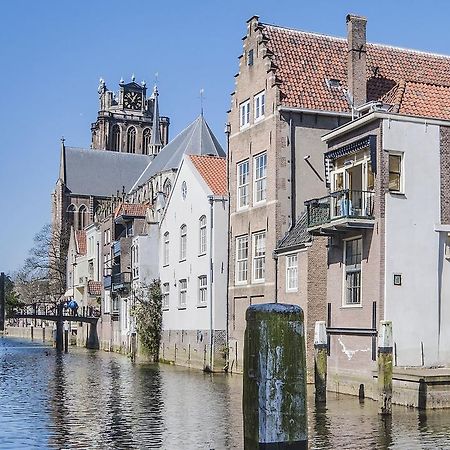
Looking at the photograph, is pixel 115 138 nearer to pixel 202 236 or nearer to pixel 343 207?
pixel 202 236

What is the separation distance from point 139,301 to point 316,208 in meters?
25.0

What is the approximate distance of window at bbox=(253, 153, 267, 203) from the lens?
36.5 metres

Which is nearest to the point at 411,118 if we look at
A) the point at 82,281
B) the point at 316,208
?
the point at 316,208

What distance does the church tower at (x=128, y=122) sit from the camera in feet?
483

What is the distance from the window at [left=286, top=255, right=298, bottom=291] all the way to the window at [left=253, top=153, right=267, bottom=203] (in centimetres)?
436

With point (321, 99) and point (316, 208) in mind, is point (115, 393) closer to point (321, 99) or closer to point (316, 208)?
point (316, 208)

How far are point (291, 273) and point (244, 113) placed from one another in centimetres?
945

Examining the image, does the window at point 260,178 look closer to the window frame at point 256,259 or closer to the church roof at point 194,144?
the window frame at point 256,259

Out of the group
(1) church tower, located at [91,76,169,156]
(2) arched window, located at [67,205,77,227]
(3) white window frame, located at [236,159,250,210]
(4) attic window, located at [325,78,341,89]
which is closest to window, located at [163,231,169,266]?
(3) white window frame, located at [236,159,250,210]

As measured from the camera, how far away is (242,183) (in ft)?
127

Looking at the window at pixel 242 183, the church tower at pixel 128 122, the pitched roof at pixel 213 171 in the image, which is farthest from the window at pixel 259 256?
the church tower at pixel 128 122

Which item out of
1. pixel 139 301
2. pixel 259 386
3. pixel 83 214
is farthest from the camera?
pixel 83 214

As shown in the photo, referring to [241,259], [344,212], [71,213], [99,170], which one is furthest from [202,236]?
[99,170]

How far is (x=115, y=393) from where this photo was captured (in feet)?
99.8
